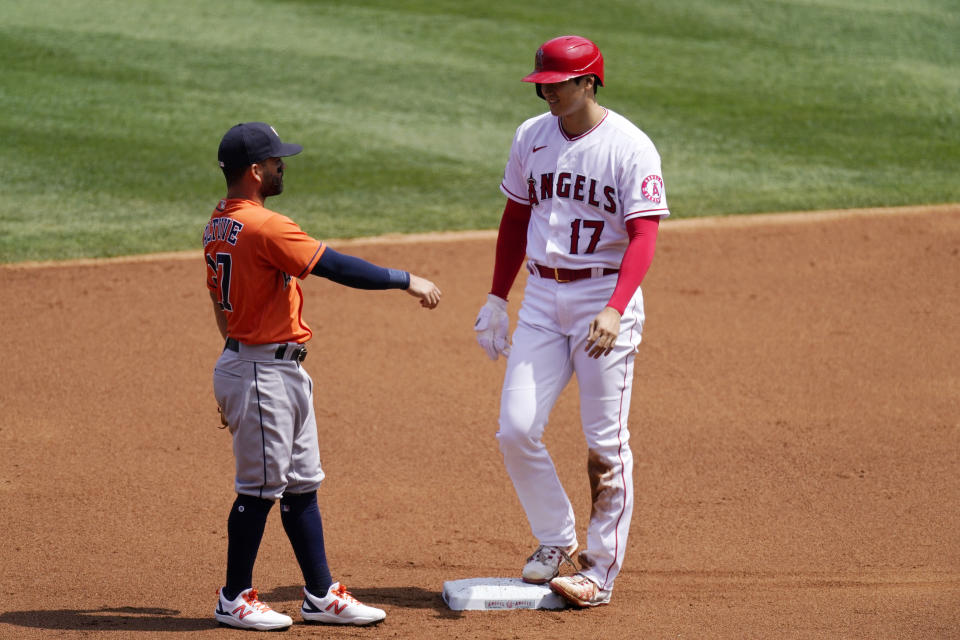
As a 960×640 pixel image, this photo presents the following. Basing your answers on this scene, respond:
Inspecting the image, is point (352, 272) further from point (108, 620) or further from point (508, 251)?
point (108, 620)

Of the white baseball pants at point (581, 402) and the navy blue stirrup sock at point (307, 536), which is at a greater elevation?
the white baseball pants at point (581, 402)

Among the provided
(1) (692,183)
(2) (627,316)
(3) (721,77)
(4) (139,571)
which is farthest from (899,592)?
(3) (721,77)

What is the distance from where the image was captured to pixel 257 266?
3.88 m

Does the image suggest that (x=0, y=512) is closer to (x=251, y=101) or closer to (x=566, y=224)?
(x=566, y=224)

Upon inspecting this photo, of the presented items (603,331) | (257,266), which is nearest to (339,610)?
(257,266)

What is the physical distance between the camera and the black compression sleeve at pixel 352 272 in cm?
386

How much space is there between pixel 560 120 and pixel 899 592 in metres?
2.23

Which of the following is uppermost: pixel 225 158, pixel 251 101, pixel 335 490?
pixel 225 158

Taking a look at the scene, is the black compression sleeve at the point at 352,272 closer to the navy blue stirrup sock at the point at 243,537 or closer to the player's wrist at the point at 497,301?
the player's wrist at the point at 497,301

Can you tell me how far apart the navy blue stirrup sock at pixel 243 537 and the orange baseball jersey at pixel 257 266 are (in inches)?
22.8

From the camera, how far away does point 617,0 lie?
15.4 meters

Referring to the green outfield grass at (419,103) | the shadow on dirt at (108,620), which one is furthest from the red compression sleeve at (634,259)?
the green outfield grass at (419,103)

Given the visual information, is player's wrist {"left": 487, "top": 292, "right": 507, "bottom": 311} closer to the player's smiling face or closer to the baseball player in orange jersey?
the baseball player in orange jersey

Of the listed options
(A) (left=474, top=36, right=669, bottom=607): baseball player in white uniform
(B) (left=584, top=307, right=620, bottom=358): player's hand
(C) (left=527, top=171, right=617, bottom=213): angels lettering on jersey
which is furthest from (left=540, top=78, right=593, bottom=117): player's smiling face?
(B) (left=584, top=307, right=620, bottom=358): player's hand
